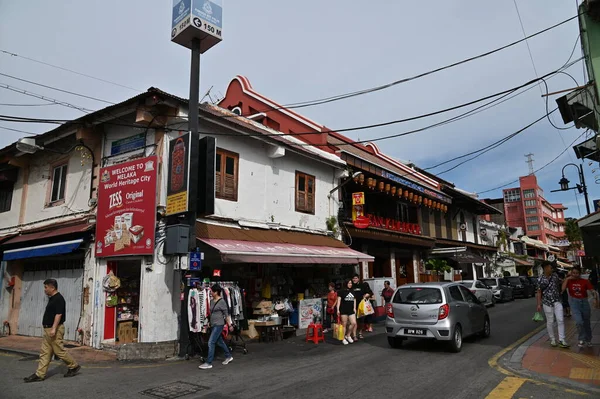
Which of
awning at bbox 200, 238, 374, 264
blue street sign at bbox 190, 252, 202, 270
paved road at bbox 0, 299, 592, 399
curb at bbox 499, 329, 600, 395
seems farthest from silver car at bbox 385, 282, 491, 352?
blue street sign at bbox 190, 252, 202, 270

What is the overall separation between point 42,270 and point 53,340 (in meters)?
7.42

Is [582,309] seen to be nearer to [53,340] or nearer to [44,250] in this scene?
[53,340]

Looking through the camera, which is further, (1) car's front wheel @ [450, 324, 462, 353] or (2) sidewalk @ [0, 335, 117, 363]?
(2) sidewalk @ [0, 335, 117, 363]

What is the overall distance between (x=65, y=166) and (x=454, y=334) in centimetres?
1307

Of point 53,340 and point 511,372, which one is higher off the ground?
point 53,340

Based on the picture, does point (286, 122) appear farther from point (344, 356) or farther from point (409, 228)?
point (344, 356)

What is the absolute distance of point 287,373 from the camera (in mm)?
7707

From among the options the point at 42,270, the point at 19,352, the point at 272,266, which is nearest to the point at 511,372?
the point at 272,266

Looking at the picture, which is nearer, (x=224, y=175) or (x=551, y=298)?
(x=551, y=298)

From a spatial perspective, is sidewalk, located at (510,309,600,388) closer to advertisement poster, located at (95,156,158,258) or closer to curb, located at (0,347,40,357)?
advertisement poster, located at (95,156,158,258)

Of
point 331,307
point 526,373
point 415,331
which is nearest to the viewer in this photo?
point 526,373

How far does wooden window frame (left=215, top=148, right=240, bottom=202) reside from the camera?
40.6ft

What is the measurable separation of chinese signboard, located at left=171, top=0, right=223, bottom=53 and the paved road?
28.2ft

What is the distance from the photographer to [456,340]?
9.32 meters
